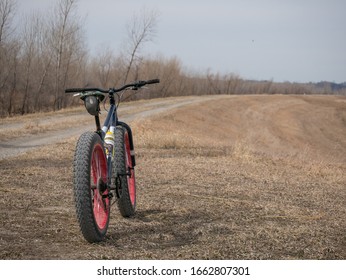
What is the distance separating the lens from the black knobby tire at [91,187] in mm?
4020

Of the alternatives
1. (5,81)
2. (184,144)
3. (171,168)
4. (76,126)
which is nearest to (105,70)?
(5,81)

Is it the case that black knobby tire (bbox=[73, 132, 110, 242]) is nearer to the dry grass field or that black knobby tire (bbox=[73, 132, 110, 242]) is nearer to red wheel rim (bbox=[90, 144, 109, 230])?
red wheel rim (bbox=[90, 144, 109, 230])

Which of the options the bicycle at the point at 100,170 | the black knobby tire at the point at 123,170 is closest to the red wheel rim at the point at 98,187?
the bicycle at the point at 100,170

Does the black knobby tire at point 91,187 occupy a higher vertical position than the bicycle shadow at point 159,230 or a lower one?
higher

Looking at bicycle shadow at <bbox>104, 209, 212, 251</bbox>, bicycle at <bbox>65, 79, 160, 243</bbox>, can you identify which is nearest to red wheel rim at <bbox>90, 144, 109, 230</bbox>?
bicycle at <bbox>65, 79, 160, 243</bbox>

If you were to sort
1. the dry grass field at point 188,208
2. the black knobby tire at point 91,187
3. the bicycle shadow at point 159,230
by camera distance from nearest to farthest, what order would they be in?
the black knobby tire at point 91,187 < the dry grass field at point 188,208 < the bicycle shadow at point 159,230

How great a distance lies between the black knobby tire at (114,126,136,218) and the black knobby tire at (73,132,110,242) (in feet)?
1.47

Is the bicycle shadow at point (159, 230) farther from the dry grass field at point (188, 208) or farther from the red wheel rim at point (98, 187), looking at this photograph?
the red wheel rim at point (98, 187)

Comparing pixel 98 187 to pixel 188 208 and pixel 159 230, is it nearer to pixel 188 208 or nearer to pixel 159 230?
pixel 159 230

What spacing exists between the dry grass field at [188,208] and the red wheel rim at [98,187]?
23 centimetres

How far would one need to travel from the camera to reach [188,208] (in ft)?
20.5

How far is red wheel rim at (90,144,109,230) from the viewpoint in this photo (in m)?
4.35

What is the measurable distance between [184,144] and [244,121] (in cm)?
2548

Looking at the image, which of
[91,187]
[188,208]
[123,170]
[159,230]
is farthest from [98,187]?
[188,208]
